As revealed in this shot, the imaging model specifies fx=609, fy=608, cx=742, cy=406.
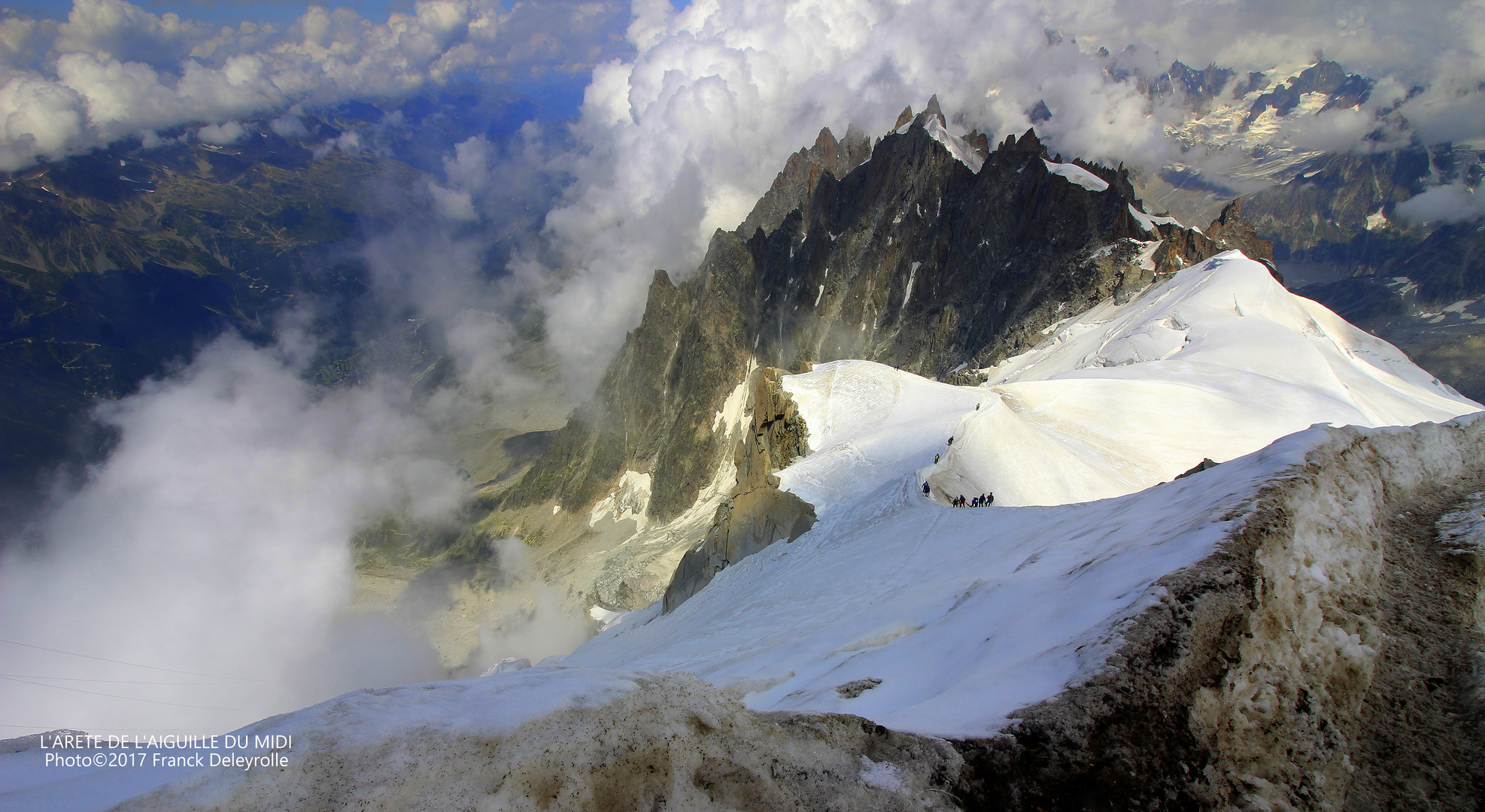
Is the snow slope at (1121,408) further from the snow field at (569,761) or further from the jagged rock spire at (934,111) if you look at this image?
the jagged rock spire at (934,111)

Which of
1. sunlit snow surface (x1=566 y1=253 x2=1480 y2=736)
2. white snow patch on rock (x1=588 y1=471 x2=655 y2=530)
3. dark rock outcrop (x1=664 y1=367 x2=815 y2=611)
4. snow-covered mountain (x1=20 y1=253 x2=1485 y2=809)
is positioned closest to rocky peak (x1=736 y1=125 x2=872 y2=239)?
white snow patch on rock (x1=588 y1=471 x2=655 y2=530)

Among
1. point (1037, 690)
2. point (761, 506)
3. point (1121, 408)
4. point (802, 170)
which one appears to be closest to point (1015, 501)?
point (761, 506)

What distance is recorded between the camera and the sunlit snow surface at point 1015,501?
795 centimetres

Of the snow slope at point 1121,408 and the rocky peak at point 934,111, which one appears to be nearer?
the snow slope at point 1121,408

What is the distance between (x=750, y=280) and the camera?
464ft

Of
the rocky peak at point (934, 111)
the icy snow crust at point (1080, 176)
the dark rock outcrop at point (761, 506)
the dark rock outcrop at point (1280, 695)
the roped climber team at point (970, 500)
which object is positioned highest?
the rocky peak at point (934, 111)

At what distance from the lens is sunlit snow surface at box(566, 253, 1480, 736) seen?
7.95 meters

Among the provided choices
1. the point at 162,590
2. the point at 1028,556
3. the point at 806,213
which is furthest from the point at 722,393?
the point at 162,590

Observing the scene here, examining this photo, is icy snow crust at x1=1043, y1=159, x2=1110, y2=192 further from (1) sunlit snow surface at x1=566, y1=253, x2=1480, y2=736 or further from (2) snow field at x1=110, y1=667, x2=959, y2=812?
(2) snow field at x1=110, y1=667, x2=959, y2=812

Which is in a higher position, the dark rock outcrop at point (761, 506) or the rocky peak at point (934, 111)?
the rocky peak at point (934, 111)

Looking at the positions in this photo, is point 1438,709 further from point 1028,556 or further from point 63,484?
point 63,484

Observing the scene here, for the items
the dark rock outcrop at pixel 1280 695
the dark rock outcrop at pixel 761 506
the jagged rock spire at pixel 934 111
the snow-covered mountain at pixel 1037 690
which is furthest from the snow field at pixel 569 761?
the jagged rock spire at pixel 934 111

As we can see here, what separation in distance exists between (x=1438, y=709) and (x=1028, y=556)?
7628mm

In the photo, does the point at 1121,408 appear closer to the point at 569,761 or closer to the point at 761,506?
the point at 761,506
